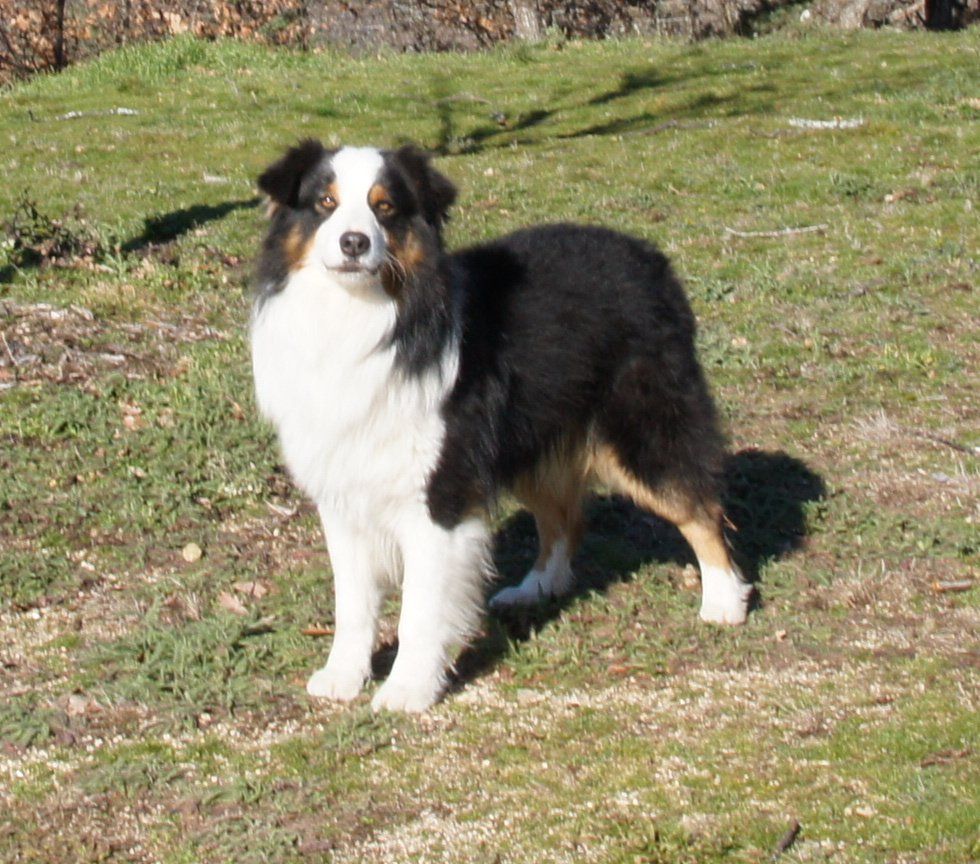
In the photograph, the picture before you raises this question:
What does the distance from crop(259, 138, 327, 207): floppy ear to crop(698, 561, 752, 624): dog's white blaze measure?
233 centimetres

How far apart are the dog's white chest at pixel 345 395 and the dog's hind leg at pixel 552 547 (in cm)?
115

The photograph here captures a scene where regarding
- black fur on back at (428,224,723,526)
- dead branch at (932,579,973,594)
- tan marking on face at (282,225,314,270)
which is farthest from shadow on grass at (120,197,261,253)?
dead branch at (932,579,973,594)

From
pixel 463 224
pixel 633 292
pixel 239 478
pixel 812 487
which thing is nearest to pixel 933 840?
pixel 633 292

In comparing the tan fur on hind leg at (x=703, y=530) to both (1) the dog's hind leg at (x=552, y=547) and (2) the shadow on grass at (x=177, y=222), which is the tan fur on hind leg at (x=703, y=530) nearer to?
(1) the dog's hind leg at (x=552, y=547)

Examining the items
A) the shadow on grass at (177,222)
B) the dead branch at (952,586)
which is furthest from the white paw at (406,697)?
the shadow on grass at (177,222)

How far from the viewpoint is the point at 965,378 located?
8.75 m

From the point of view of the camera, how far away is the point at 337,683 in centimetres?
549

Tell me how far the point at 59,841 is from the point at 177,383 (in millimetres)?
4041

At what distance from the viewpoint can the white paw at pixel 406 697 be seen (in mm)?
5309

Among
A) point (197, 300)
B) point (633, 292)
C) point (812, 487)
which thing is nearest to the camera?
point (633, 292)

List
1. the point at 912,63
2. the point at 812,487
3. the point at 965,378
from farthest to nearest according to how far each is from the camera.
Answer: the point at 912,63, the point at 965,378, the point at 812,487

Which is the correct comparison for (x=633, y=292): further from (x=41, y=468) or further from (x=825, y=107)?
(x=825, y=107)

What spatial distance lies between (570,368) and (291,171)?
138cm

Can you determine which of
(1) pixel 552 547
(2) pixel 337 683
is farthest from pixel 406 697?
(1) pixel 552 547
